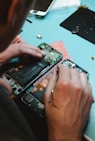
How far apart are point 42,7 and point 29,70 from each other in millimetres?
295

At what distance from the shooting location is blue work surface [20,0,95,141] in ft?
2.50

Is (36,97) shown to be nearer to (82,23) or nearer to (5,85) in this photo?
(5,85)

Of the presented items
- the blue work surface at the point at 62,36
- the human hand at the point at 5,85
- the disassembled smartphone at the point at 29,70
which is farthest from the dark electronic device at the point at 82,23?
the human hand at the point at 5,85

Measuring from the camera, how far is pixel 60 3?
37.6 inches

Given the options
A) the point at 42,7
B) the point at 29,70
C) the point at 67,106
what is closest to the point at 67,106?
the point at 67,106

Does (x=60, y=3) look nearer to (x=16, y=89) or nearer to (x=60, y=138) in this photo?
(x=16, y=89)

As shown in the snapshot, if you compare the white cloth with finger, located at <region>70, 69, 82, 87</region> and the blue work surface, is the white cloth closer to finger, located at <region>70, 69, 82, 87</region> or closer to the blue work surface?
the blue work surface

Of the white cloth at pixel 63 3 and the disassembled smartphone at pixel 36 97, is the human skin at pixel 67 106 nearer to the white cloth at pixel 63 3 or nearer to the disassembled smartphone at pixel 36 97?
the disassembled smartphone at pixel 36 97

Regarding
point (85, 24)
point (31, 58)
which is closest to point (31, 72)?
point (31, 58)

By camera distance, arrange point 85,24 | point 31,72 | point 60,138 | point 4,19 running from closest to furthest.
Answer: point 4,19, point 60,138, point 31,72, point 85,24

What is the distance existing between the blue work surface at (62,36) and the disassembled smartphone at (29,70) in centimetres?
6

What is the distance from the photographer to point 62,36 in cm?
83

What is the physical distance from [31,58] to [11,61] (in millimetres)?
59

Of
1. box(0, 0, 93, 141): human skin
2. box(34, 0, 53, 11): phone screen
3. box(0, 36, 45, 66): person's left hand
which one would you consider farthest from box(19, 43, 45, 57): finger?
box(34, 0, 53, 11): phone screen
